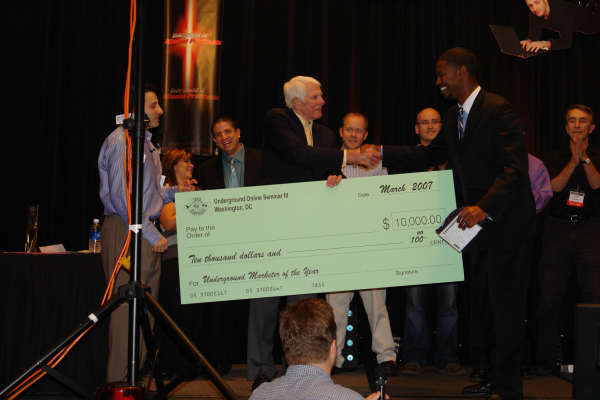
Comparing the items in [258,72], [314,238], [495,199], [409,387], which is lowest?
[409,387]

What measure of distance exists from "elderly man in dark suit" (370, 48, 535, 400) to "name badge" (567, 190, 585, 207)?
1576 mm

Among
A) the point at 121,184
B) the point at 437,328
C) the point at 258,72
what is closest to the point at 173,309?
the point at 121,184

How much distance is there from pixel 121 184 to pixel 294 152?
3.75 ft

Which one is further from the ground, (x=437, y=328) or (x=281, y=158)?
(x=281, y=158)

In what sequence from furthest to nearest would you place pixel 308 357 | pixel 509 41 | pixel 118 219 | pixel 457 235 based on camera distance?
pixel 509 41, pixel 118 219, pixel 457 235, pixel 308 357

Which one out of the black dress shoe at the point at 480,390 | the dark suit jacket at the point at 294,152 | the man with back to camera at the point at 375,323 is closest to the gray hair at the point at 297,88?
the dark suit jacket at the point at 294,152

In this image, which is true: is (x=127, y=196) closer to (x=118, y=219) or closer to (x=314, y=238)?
(x=118, y=219)

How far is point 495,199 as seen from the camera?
3.38m

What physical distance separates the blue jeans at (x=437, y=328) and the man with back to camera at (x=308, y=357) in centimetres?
308

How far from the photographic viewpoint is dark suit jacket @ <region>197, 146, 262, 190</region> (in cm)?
484

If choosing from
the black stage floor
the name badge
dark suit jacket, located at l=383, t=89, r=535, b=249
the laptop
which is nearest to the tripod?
the black stage floor

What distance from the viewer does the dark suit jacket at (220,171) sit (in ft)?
15.9

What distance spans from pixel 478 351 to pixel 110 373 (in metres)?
2.52

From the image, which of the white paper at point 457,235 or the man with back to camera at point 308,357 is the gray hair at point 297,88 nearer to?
the white paper at point 457,235
